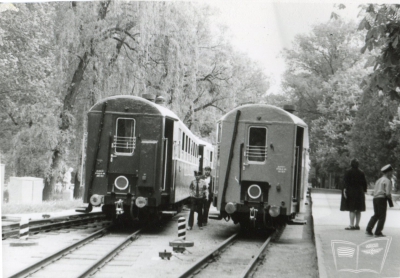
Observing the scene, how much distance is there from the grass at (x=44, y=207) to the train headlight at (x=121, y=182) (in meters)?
0.78

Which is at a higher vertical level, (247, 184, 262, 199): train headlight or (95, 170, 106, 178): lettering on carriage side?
(95, 170, 106, 178): lettering on carriage side

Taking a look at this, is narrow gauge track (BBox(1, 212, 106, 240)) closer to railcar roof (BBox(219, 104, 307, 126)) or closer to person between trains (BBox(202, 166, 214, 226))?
person between trains (BBox(202, 166, 214, 226))

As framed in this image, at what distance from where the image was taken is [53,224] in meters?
12.0

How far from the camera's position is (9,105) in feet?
31.2

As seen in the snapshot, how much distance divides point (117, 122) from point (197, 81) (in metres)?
1.78

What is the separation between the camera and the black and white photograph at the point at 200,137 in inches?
320

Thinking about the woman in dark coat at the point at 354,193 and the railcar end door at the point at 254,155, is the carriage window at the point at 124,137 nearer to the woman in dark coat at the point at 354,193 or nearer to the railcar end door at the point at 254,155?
the railcar end door at the point at 254,155

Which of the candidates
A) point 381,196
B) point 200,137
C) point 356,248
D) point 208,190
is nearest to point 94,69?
point 200,137

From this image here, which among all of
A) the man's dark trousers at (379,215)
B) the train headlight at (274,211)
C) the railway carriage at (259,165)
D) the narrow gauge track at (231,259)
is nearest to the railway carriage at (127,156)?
the railway carriage at (259,165)

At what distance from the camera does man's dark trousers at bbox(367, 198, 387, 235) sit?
869 centimetres

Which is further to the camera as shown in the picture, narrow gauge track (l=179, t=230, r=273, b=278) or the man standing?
narrow gauge track (l=179, t=230, r=273, b=278)

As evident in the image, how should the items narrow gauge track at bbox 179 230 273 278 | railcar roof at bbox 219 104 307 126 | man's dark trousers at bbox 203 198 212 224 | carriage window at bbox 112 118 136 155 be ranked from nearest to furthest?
1. narrow gauge track at bbox 179 230 273 278
2. railcar roof at bbox 219 104 307 126
3. carriage window at bbox 112 118 136 155
4. man's dark trousers at bbox 203 198 212 224

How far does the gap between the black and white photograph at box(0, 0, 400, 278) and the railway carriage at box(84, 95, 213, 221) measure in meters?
0.03

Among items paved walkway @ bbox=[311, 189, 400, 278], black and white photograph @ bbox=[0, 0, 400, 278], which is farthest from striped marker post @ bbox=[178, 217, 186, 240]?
paved walkway @ bbox=[311, 189, 400, 278]
